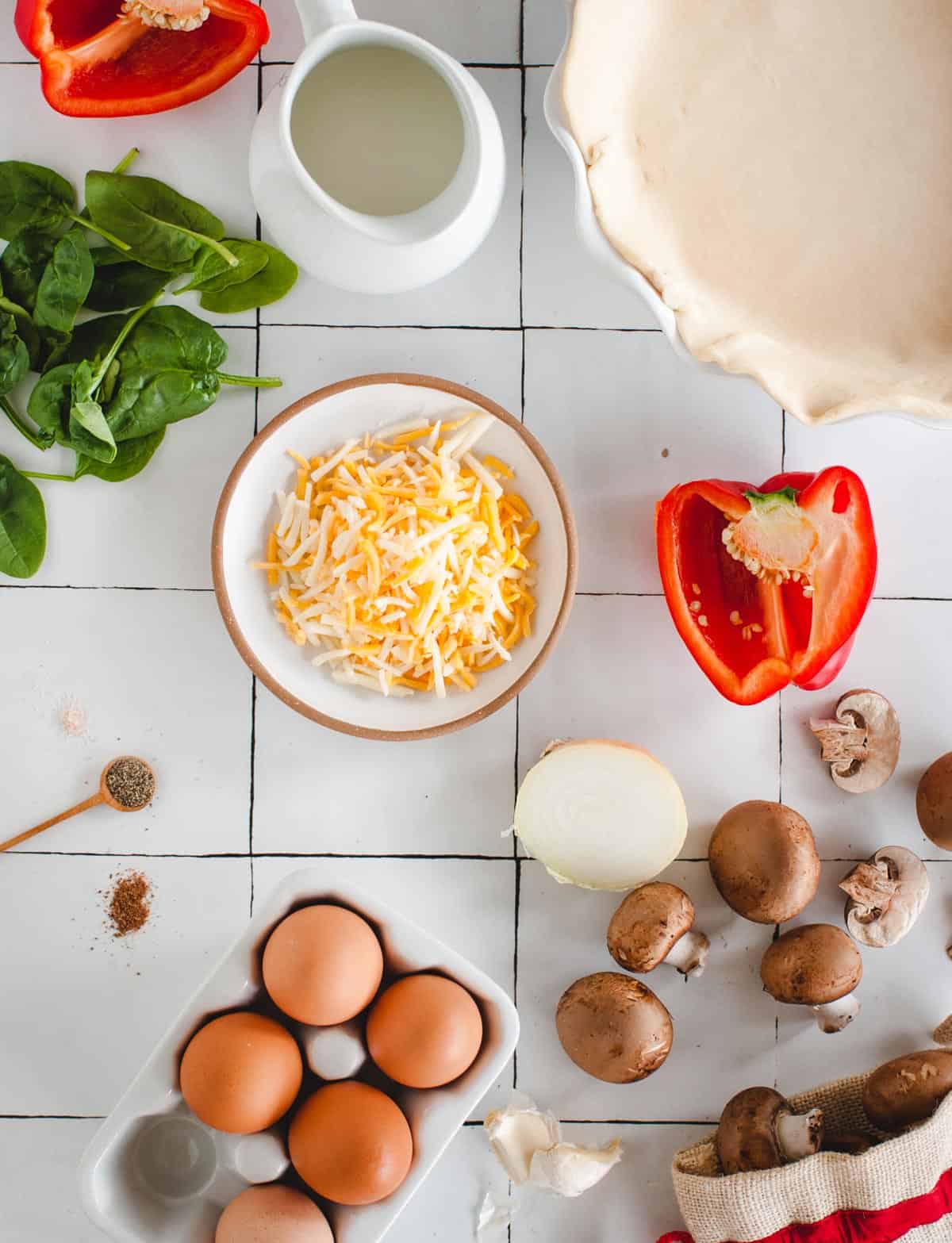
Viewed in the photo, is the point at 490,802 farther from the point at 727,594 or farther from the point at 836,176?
the point at 836,176

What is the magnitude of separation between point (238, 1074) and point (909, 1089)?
1.91 feet

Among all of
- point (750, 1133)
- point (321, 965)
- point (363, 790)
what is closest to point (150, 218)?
point (363, 790)

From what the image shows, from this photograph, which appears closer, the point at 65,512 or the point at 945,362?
the point at 945,362

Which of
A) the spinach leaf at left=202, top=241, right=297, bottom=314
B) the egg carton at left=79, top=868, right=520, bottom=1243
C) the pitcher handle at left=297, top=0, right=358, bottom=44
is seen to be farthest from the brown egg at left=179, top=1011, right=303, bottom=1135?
the pitcher handle at left=297, top=0, right=358, bottom=44

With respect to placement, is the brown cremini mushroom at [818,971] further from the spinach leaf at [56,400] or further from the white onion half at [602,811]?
the spinach leaf at [56,400]

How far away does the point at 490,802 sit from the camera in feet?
3.47

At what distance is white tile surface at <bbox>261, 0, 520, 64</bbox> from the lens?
3.36 ft

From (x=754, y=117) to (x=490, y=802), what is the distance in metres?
0.65

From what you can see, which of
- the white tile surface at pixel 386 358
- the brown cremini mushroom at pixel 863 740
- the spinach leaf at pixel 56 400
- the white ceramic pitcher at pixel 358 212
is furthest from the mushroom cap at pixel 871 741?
the spinach leaf at pixel 56 400

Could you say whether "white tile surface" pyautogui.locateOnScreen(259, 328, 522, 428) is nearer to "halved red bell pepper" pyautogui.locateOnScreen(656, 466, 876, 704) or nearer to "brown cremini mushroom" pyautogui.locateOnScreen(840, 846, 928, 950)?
"halved red bell pepper" pyautogui.locateOnScreen(656, 466, 876, 704)

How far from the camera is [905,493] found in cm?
108

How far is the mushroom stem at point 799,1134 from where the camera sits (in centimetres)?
99

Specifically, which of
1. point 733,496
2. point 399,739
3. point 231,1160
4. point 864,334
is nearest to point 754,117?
point 864,334

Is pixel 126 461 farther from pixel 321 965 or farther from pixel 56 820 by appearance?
pixel 321 965
